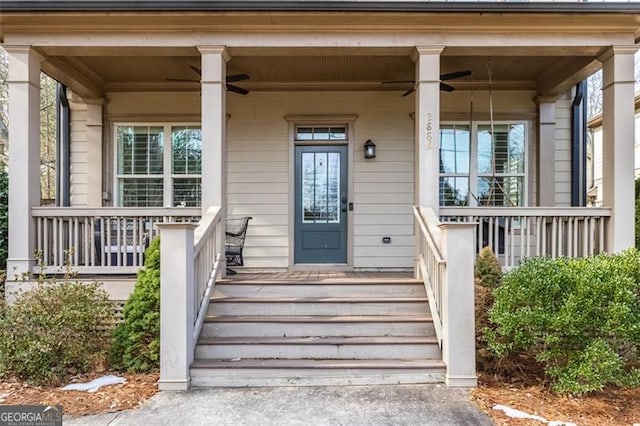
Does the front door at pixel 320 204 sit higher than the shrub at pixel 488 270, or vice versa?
the front door at pixel 320 204

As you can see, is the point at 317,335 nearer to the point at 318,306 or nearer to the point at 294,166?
the point at 318,306

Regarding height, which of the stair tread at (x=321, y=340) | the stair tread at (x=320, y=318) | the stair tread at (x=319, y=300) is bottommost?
the stair tread at (x=321, y=340)

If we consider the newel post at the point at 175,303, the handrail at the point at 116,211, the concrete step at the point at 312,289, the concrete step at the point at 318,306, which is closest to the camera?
the newel post at the point at 175,303

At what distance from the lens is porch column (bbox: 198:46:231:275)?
192 inches

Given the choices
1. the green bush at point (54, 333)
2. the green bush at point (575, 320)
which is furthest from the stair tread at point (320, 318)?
the green bush at point (54, 333)

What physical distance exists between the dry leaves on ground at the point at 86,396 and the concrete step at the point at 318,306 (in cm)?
94

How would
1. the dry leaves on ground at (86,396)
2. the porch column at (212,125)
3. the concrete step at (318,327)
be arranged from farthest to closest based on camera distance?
the porch column at (212,125) < the concrete step at (318,327) < the dry leaves on ground at (86,396)

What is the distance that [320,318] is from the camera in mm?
4391

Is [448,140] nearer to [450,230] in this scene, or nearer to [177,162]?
[450,230]

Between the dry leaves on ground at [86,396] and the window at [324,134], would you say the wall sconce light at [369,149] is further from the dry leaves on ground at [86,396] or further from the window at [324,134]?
the dry leaves on ground at [86,396]

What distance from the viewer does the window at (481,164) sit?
267 inches

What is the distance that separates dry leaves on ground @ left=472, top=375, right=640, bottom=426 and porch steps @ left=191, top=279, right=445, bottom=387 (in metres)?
0.49

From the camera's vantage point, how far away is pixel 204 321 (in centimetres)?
429

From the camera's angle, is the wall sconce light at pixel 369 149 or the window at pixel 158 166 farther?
the window at pixel 158 166
